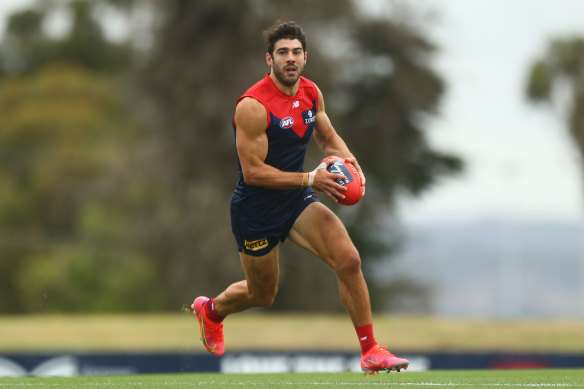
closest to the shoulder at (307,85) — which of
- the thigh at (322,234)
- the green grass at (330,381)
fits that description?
the thigh at (322,234)

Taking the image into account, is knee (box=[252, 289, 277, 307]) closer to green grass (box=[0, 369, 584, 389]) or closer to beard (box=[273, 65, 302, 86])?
green grass (box=[0, 369, 584, 389])

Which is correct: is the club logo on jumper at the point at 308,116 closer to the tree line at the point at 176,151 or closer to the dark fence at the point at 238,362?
the dark fence at the point at 238,362

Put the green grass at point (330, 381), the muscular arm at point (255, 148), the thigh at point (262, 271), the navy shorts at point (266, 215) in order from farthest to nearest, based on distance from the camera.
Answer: the thigh at point (262, 271) < the navy shorts at point (266, 215) < the muscular arm at point (255, 148) < the green grass at point (330, 381)

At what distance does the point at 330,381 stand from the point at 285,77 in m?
2.48

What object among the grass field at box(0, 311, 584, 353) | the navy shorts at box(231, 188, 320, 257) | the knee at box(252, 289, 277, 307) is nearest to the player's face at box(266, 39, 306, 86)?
the navy shorts at box(231, 188, 320, 257)

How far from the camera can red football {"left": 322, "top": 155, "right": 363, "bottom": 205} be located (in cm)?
820

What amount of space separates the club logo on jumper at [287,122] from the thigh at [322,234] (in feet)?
2.37

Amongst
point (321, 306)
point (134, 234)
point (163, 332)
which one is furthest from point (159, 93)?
point (163, 332)

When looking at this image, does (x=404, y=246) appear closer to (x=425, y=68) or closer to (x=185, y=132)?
(x=425, y=68)

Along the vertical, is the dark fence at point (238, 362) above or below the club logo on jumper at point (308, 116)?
below

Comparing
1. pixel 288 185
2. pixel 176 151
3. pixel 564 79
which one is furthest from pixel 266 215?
pixel 564 79

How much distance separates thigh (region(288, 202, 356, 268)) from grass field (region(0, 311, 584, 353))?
1145 cm

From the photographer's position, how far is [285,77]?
8.38 metres

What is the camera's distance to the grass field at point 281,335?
20781 millimetres
